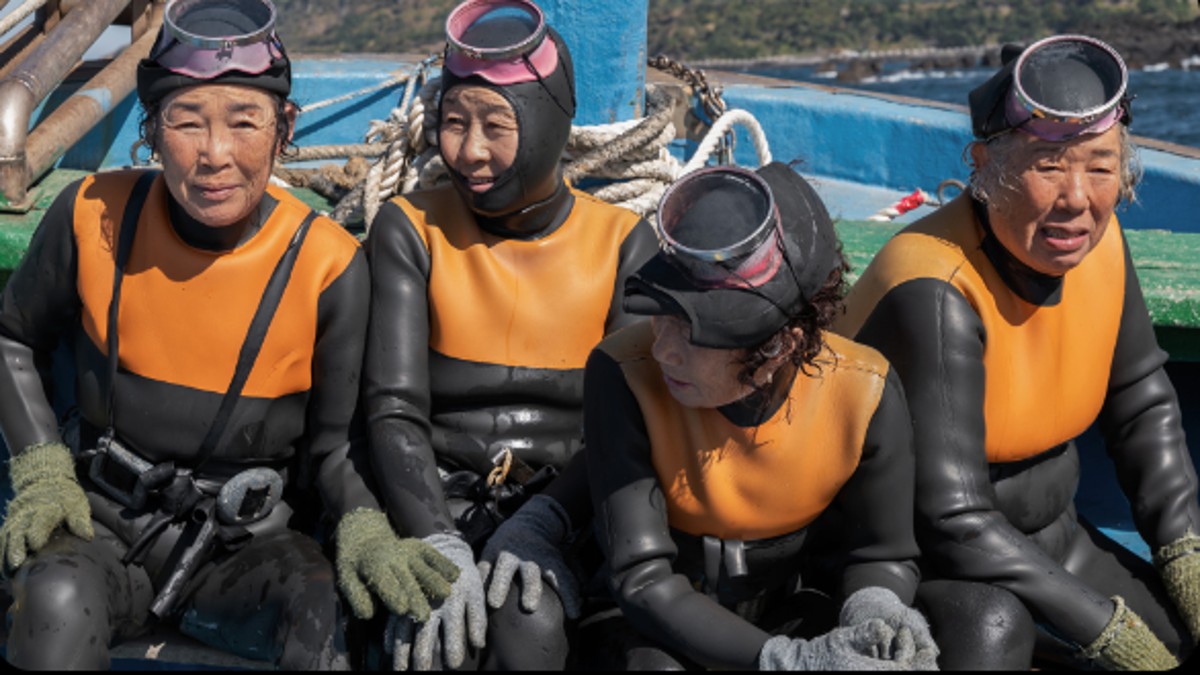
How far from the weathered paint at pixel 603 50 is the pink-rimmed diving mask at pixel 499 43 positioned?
3.84 feet

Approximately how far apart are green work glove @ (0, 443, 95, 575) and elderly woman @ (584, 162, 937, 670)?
96cm

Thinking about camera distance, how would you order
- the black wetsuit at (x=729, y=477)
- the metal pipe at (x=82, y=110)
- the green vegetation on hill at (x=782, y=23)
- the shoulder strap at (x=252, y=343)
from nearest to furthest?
the black wetsuit at (x=729, y=477) → the shoulder strap at (x=252, y=343) → the metal pipe at (x=82, y=110) → the green vegetation on hill at (x=782, y=23)

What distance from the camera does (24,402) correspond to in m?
3.06

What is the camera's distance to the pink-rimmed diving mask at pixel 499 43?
3.01 m

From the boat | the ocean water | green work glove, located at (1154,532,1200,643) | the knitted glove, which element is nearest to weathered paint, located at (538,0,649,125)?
the boat

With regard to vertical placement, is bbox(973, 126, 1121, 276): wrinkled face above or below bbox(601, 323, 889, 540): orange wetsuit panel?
above

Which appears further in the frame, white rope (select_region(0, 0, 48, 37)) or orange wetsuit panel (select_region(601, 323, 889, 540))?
white rope (select_region(0, 0, 48, 37))

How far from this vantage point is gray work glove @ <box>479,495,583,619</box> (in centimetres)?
272

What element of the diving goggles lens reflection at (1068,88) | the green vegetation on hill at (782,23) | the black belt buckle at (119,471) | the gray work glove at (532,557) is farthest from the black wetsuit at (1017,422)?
the green vegetation on hill at (782,23)

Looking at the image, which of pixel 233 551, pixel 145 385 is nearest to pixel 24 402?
pixel 145 385

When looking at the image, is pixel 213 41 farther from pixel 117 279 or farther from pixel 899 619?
pixel 899 619

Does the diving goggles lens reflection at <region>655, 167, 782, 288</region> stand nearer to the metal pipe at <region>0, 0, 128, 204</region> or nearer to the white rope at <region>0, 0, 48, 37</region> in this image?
the metal pipe at <region>0, 0, 128, 204</region>

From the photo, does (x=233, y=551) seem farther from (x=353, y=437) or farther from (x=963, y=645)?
(x=963, y=645)

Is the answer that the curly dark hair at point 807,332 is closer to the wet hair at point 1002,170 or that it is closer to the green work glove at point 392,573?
the wet hair at point 1002,170
